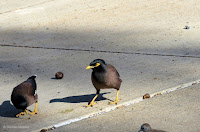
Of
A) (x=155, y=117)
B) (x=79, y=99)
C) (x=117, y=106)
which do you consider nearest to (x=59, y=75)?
(x=79, y=99)

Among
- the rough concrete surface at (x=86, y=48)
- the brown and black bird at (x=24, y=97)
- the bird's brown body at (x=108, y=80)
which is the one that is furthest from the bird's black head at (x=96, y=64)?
the brown and black bird at (x=24, y=97)

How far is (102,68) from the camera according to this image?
498 cm

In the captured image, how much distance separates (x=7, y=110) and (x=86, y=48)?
284 centimetres

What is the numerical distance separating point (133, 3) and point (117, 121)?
Result: 6.08 m

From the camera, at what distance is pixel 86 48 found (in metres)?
7.64

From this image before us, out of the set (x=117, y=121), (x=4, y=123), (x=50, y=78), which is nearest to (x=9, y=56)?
(x=50, y=78)

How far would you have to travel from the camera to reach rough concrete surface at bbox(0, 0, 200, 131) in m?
5.34

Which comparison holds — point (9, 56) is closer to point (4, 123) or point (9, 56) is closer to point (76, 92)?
point (76, 92)

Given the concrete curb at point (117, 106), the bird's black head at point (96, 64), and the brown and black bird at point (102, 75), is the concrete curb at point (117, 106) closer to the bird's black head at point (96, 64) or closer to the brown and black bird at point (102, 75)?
the brown and black bird at point (102, 75)

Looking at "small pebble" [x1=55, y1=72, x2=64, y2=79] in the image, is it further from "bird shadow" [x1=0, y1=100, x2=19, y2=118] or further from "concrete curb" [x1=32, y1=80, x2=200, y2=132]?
"concrete curb" [x1=32, y1=80, x2=200, y2=132]

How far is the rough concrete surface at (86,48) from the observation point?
17.5 ft

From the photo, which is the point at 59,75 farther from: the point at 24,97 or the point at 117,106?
the point at 117,106

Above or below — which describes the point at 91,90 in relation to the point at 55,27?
below

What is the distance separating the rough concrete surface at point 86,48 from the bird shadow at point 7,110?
1 centimetres
